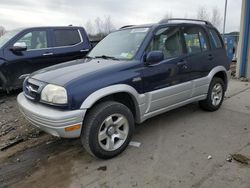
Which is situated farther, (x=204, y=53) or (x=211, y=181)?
(x=204, y=53)

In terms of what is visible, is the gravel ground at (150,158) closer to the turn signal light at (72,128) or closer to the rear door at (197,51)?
the turn signal light at (72,128)

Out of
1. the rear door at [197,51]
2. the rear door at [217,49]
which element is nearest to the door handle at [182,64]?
the rear door at [197,51]

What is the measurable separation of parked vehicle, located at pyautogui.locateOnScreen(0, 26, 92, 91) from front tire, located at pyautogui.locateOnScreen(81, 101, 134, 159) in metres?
3.57

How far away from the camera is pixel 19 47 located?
20.0ft

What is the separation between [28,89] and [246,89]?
5.96 m

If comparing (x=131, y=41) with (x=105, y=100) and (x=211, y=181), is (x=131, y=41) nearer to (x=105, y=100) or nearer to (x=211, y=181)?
(x=105, y=100)

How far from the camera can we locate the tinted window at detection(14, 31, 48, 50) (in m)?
6.47

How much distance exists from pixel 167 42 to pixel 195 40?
79 cm

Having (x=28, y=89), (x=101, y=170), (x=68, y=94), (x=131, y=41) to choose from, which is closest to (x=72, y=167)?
(x=101, y=170)

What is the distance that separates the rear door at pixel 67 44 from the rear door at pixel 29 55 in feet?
0.70

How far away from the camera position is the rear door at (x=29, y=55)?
→ 6.21 meters

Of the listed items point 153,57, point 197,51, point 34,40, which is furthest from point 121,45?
point 34,40

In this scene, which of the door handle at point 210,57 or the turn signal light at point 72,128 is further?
the door handle at point 210,57

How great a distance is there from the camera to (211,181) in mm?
2875
